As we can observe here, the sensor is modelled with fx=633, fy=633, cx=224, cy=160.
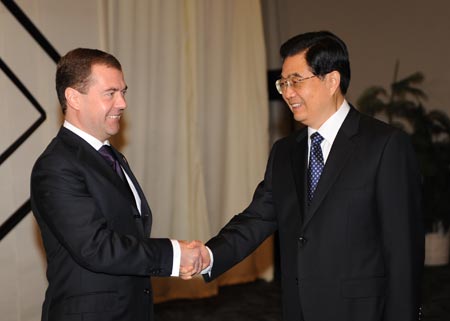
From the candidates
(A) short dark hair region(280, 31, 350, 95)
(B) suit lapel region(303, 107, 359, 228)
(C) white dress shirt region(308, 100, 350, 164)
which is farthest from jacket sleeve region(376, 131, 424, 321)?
(A) short dark hair region(280, 31, 350, 95)

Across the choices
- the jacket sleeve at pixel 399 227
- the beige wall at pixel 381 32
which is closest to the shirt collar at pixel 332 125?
the jacket sleeve at pixel 399 227

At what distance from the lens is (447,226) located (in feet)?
21.3

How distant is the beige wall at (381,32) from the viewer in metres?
6.81

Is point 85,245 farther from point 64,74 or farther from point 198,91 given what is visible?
point 198,91

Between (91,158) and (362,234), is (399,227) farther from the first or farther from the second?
(91,158)

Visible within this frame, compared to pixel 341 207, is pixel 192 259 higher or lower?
lower

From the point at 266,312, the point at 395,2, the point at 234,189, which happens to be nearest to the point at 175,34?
the point at 234,189

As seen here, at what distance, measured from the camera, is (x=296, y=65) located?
258 centimetres

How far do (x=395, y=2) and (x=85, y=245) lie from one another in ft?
18.7

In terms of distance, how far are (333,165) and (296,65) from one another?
17.6 inches

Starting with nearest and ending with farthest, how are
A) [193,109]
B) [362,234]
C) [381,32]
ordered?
[362,234]
[193,109]
[381,32]

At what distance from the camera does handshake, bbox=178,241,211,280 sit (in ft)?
8.73

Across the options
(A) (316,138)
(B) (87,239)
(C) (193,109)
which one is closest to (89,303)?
(B) (87,239)

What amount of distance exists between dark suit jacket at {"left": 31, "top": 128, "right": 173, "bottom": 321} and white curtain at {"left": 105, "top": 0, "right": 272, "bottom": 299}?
2.69 m
